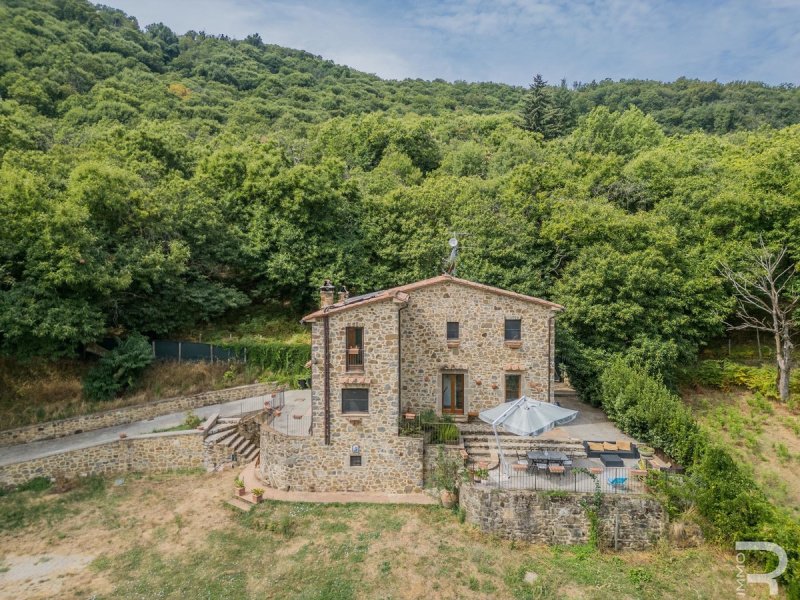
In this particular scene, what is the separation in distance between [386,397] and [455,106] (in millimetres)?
88988

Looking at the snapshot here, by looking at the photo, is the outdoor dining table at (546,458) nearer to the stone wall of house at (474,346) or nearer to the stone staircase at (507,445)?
the stone staircase at (507,445)

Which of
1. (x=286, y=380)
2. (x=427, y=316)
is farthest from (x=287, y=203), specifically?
(x=427, y=316)

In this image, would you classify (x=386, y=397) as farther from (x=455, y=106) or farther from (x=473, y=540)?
(x=455, y=106)

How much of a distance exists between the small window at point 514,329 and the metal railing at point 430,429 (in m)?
4.32

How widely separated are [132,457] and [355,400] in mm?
9772

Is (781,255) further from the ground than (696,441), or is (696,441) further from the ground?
(781,255)

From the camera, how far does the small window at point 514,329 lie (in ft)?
58.3

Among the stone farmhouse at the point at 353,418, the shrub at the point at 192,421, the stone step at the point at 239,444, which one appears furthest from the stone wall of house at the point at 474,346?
the shrub at the point at 192,421

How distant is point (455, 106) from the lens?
9188 cm

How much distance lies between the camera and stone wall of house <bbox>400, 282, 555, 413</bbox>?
17703mm
